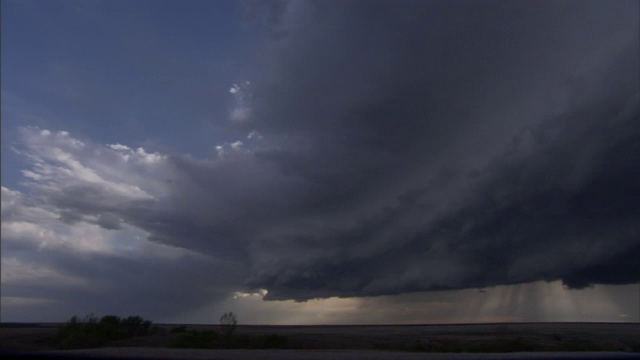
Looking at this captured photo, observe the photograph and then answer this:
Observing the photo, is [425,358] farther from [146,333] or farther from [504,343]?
[146,333]

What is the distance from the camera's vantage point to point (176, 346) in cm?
4812

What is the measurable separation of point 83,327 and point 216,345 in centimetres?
1153

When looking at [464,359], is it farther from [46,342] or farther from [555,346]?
[46,342]

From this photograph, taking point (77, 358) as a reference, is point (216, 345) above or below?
above

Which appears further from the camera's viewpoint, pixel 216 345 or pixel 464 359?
pixel 216 345

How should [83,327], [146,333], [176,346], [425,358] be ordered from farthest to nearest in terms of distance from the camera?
[146,333]
[83,327]
[176,346]
[425,358]

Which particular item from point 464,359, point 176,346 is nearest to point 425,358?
point 464,359

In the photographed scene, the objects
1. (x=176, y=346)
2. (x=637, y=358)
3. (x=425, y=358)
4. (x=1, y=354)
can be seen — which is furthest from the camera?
(x=176, y=346)

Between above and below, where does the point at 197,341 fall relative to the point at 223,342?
below

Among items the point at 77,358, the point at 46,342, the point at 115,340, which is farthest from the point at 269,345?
the point at 77,358

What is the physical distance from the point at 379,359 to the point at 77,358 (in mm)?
15111

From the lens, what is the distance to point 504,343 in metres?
52.6

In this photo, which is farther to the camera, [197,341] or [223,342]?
[223,342]

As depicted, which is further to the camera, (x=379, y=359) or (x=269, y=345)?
(x=269, y=345)
